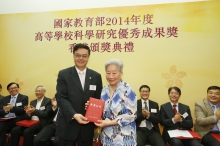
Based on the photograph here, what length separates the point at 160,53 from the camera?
155 inches

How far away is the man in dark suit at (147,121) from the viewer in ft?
10.5

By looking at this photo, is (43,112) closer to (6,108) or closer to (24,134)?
(24,134)

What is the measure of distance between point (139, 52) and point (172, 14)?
1010 mm

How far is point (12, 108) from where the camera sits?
3938 mm

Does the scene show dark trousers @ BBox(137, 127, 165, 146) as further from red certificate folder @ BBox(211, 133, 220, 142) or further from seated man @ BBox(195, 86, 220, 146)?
red certificate folder @ BBox(211, 133, 220, 142)

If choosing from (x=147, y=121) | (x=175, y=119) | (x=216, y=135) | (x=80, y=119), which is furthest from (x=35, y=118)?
(x=216, y=135)

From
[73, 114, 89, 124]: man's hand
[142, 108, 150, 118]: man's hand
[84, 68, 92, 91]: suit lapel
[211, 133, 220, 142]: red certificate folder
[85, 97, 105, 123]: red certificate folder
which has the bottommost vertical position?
[211, 133, 220, 142]: red certificate folder

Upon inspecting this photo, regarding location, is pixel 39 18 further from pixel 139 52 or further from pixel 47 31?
pixel 139 52

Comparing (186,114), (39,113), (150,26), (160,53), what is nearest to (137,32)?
(150,26)

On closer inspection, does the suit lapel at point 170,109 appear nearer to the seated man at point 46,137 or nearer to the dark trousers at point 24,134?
the seated man at point 46,137

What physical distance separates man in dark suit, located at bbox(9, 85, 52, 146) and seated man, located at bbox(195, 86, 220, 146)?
274 centimetres

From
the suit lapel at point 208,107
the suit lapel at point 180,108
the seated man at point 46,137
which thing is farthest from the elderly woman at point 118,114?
the suit lapel at point 208,107

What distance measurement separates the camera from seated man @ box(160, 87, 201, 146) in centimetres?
306

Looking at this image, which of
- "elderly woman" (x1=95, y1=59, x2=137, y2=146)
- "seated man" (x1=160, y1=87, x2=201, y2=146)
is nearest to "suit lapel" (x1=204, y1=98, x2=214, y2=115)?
"seated man" (x1=160, y1=87, x2=201, y2=146)
